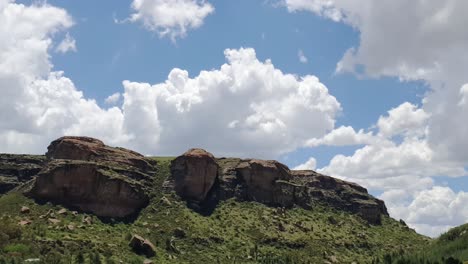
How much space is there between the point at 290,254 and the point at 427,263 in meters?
66.4

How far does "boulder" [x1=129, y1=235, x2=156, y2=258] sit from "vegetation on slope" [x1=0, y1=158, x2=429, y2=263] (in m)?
1.60

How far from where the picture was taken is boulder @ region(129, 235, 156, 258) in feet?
513

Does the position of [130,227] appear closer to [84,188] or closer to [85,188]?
[85,188]

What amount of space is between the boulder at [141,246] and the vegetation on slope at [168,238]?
1.60 metres

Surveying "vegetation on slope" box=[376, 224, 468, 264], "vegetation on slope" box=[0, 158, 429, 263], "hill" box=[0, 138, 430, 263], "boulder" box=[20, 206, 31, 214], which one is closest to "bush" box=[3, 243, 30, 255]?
"vegetation on slope" box=[0, 158, 429, 263]

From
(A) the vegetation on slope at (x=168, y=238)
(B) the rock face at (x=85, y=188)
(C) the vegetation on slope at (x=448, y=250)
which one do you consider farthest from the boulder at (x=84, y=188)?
(C) the vegetation on slope at (x=448, y=250)

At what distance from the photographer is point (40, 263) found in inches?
5103

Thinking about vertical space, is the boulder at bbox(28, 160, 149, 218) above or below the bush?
above

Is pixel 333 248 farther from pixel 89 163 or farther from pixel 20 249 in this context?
pixel 20 249

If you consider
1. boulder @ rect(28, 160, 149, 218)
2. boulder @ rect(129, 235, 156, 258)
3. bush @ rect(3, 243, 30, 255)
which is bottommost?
bush @ rect(3, 243, 30, 255)

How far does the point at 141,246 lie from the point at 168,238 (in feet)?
51.9

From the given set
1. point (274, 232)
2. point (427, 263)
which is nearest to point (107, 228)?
point (274, 232)

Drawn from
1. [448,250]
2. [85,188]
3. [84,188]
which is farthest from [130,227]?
[448,250]

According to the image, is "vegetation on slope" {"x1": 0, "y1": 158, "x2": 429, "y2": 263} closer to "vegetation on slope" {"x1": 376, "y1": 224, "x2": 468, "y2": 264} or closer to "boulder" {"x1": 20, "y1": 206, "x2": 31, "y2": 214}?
"boulder" {"x1": 20, "y1": 206, "x2": 31, "y2": 214}
